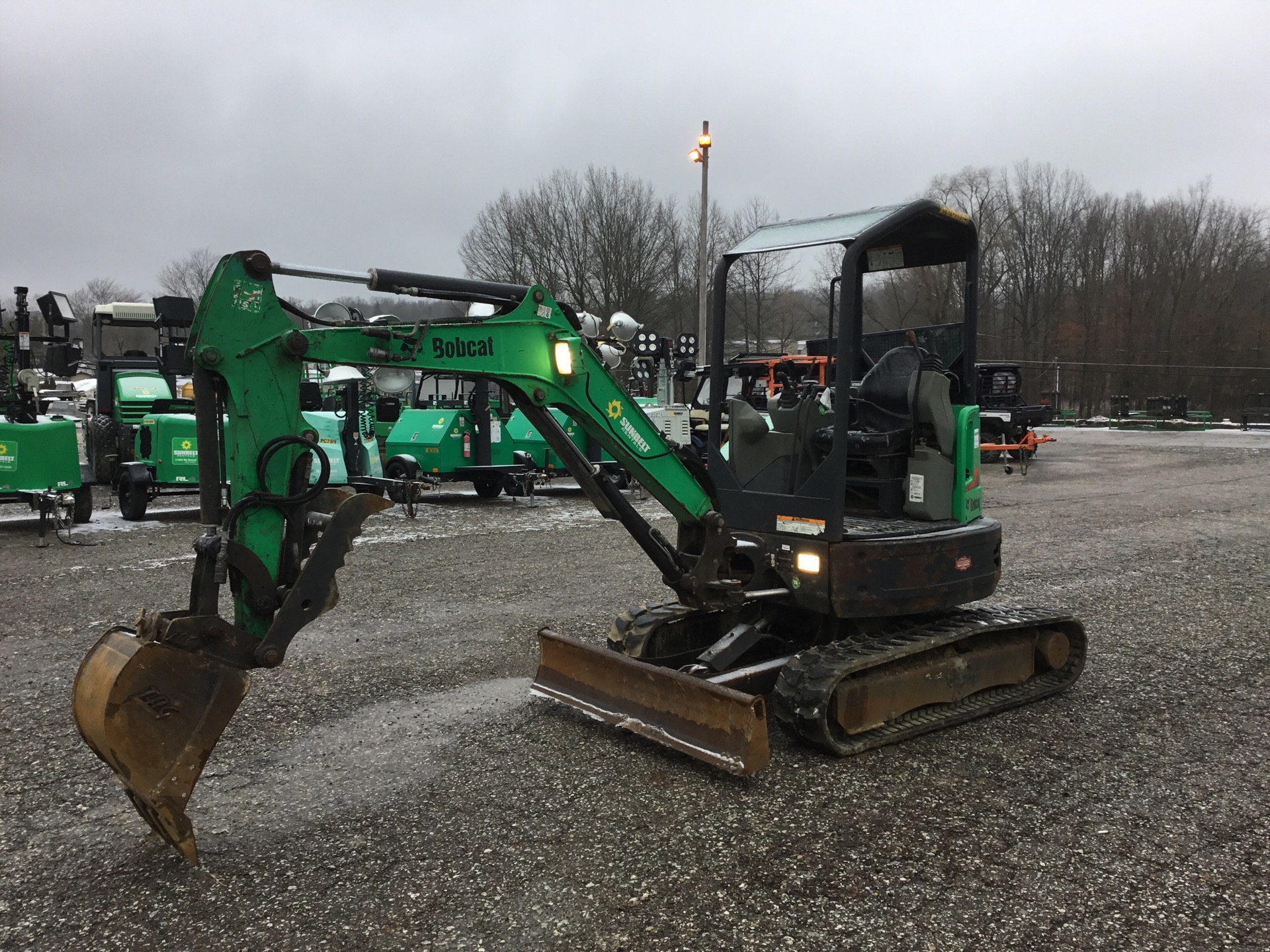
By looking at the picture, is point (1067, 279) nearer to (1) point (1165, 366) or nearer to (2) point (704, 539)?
(1) point (1165, 366)

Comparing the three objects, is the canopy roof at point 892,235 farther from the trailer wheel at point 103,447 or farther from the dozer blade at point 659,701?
the trailer wheel at point 103,447

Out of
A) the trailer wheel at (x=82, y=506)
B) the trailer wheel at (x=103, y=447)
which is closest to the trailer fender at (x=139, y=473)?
the trailer wheel at (x=82, y=506)

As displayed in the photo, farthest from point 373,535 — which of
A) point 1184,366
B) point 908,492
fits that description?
point 1184,366

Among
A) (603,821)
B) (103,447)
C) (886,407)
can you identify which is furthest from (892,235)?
(103,447)

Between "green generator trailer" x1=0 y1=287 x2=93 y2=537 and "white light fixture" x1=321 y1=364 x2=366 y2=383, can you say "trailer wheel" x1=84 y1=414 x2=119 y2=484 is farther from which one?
"white light fixture" x1=321 y1=364 x2=366 y2=383

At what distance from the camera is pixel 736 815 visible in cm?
386

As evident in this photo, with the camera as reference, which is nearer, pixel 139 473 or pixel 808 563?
pixel 808 563

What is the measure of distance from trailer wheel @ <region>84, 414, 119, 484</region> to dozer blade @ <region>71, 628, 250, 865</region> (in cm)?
1357

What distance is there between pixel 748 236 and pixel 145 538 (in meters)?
8.87

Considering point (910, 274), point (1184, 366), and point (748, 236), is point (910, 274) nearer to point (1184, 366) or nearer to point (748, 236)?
point (748, 236)

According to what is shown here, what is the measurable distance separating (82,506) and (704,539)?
1057cm

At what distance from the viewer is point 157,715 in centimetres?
325

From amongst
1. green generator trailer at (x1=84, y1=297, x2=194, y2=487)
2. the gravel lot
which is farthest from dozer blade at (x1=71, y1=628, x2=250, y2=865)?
green generator trailer at (x1=84, y1=297, x2=194, y2=487)

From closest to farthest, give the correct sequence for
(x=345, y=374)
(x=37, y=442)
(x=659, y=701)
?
(x=659, y=701) → (x=37, y=442) → (x=345, y=374)
